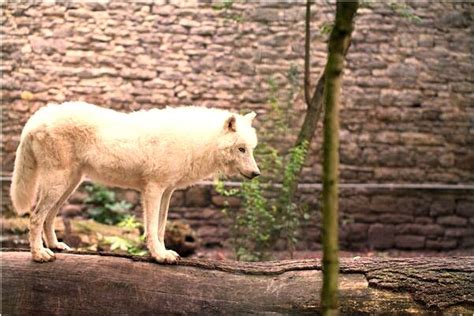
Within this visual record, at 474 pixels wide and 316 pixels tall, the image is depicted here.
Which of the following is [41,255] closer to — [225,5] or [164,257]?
[164,257]

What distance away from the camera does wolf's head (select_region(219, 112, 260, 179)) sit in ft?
14.7

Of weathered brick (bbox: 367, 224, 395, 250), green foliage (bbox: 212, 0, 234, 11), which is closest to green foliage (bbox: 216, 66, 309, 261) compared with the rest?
green foliage (bbox: 212, 0, 234, 11)

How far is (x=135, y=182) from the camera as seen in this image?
450cm

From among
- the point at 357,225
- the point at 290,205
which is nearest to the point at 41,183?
the point at 290,205

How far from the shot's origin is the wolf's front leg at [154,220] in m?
4.33

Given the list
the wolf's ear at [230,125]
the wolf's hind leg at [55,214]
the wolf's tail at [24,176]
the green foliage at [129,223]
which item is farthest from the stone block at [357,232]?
the wolf's tail at [24,176]

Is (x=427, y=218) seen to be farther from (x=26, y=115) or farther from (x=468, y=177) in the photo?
(x=26, y=115)

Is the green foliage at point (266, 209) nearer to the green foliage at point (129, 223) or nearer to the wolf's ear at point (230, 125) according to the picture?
the green foliage at point (129, 223)

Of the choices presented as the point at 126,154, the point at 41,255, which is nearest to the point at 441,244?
the point at 126,154

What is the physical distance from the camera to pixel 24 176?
4.53m

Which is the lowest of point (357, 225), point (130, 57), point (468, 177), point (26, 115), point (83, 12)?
point (357, 225)

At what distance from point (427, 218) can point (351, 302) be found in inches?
252

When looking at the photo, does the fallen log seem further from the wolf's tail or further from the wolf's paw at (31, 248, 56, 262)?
the wolf's tail

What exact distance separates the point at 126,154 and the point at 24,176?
2.65ft
